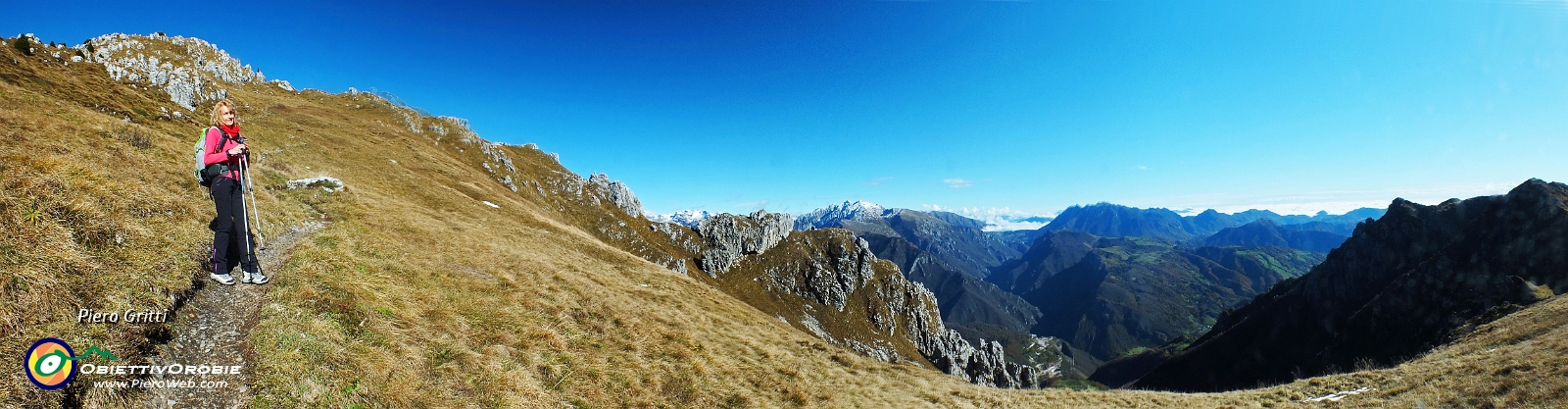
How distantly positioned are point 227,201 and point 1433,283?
256 metres

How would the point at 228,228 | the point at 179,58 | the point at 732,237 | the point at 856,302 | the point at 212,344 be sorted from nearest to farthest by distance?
the point at 212,344, the point at 228,228, the point at 179,58, the point at 732,237, the point at 856,302

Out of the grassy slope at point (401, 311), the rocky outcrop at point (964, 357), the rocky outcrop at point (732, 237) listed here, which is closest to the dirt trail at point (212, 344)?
the grassy slope at point (401, 311)

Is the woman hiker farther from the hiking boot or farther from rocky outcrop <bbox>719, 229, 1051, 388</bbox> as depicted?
rocky outcrop <bbox>719, 229, 1051, 388</bbox>

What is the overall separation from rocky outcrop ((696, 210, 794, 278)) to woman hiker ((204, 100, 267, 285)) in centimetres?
12151

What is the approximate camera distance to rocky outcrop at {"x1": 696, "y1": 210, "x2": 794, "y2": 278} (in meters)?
139

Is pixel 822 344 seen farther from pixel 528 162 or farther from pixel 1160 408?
pixel 528 162

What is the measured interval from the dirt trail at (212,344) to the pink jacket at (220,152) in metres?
2.52

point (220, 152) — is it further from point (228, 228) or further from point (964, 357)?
point (964, 357)

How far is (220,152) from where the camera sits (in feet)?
36.7

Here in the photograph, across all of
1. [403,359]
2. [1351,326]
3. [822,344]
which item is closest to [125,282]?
[403,359]

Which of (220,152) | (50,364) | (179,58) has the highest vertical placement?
(179,58)

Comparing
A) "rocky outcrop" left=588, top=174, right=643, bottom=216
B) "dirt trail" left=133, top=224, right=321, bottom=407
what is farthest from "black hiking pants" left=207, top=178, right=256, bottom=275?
"rocky outcrop" left=588, top=174, right=643, bottom=216

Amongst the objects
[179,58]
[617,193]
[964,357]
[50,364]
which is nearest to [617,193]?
[617,193]

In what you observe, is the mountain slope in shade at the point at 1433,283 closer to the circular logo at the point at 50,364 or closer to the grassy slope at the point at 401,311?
the grassy slope at the point at 401,311
